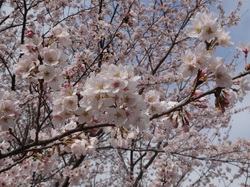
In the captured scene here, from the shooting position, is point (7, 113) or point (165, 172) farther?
point (165, 172)

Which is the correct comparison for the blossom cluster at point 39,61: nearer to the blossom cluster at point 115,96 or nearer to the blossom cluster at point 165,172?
the blossom cluster at point 115,96

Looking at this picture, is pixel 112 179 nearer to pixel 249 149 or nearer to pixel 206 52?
pixel 249 149

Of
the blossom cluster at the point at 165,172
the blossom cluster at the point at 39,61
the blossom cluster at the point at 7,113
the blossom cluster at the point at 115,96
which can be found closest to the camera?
the blossom cluster at the point at 115,96

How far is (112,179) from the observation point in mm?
9688

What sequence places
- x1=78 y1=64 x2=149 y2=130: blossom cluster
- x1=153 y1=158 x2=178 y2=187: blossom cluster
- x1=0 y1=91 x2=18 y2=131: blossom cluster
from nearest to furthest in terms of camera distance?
1. x1=78 y1=64 x2=149 y2=130: blossom cluster
2. x1=0 y1=91 x2=18 y2=131: blossom cluster
3. x1=153 y1=158 x2=178 y2=187: blossom cluster

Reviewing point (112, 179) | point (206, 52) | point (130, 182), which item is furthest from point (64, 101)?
point (112, 179)

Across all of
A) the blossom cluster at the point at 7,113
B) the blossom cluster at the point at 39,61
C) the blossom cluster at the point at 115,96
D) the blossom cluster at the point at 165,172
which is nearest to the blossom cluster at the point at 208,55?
the blossom cluster at the point at 115,96

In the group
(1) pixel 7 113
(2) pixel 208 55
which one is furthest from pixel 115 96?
(1) pixel 7 113

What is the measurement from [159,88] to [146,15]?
2.61 meters

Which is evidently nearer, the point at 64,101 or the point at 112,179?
the point at 64,101

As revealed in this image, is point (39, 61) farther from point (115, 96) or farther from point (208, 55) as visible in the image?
point (208, 55)

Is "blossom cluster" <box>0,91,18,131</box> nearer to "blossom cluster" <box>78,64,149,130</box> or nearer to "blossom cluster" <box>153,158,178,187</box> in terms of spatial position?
"blossom cluster" <box>78,64,149,130</box>

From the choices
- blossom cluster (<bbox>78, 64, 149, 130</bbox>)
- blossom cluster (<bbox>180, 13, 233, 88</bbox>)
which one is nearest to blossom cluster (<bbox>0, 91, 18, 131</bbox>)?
blossom cluster (<bbox>78, 64, 149, 130</bbox>)

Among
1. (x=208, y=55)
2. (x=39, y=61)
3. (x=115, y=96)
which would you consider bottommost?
(x=115, y=96)
